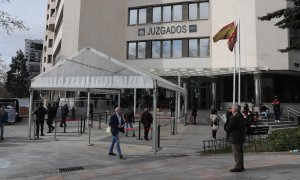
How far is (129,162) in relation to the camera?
12.3 metres

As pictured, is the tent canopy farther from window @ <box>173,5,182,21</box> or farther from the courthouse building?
window @ <box>173,5,182,21</box>

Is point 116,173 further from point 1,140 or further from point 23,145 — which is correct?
point 1,140

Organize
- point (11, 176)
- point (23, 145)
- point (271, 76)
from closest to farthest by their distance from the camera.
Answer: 1. point (11, 176)
2. point (23, 145)
3. point (271, 76)

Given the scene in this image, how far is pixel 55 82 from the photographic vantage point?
17391mm

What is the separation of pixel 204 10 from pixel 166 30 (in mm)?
4711

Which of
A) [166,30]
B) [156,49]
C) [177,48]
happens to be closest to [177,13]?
[166,30]

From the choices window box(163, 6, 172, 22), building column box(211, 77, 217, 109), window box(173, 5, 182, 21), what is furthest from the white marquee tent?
window box(163, 6, 172, 22)

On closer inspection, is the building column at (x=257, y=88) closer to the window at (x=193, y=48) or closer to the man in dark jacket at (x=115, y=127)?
the window at (x=193, y=48)

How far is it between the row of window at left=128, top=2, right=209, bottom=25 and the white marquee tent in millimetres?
25550

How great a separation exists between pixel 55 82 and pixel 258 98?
20242 millimetres

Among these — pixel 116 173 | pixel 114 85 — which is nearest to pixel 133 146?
pixel 114 85

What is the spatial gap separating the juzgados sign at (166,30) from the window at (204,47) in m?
1.55

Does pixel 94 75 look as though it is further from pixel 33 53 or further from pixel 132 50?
pixel 33 53

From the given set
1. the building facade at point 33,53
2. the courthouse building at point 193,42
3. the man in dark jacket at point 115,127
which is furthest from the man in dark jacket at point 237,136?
the building facade at point 33,53
